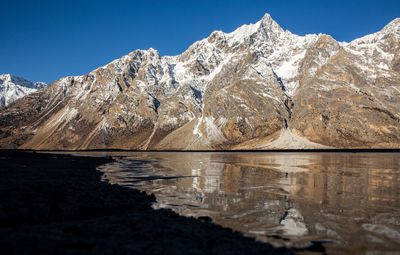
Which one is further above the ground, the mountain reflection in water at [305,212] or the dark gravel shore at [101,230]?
the dark gravel shore at [101,230]

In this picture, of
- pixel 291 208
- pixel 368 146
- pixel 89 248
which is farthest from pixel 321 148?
Result: pixel 89 248

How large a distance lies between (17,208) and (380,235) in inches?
664

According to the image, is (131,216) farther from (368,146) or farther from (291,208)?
(368,146)

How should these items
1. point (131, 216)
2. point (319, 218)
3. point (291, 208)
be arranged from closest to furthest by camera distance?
point (131, 216), point (319, 218), point (291, 208)

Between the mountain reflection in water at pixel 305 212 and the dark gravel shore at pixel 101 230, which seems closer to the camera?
the dark gravel shore at pixel 101 230

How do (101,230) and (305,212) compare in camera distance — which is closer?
(101,230)

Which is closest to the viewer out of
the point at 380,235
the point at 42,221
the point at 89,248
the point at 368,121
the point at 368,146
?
the point at 89,248

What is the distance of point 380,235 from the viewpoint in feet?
43.6

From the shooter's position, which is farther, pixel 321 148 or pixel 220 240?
pixel 321 148

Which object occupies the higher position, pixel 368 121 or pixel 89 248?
pixel 368 121

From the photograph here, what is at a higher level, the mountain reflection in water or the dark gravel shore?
the dark gravel shore

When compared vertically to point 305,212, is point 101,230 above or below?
above

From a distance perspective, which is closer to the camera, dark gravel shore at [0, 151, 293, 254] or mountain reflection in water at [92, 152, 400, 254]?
dark gravel shore at [0, 151, 293, 254]

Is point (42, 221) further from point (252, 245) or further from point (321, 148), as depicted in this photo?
point (321, 148)
